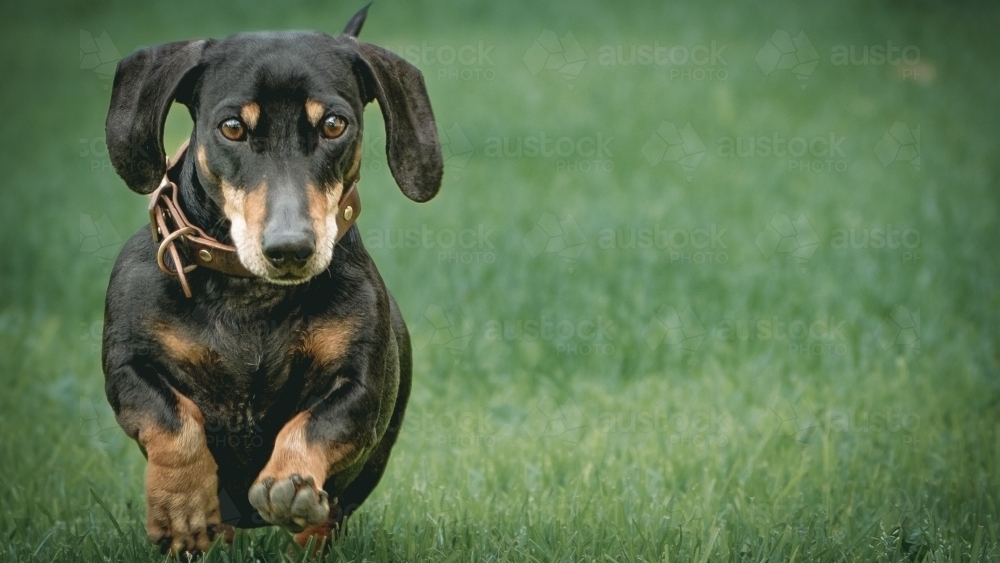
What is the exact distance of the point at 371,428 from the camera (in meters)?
3.59

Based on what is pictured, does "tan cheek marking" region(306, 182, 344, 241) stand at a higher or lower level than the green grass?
higher

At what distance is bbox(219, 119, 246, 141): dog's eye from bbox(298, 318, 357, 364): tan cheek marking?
23.0 inches

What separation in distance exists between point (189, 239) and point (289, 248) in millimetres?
531

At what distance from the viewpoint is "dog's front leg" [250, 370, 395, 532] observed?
3.26 m

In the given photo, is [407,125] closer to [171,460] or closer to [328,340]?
[328,340]
